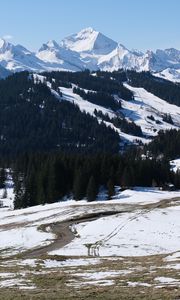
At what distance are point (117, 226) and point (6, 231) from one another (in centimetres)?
1625

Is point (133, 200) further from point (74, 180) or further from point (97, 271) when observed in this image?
point (97, 271)

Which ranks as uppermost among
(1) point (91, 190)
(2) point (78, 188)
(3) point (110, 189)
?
(2) point (78, 188)

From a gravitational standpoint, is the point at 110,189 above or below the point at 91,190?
above

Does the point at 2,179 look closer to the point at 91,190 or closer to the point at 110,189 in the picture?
the point at 91,190

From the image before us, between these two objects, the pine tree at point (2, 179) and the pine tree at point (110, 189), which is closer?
the pine tree at point (110, 189)

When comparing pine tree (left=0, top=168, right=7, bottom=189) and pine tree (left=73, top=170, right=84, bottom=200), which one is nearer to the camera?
pine tree (left=73, top=170, right=84, bottom=200)

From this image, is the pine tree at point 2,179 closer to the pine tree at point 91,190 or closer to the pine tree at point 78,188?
the pine tree at point 78,188

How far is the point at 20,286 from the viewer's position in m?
26.6

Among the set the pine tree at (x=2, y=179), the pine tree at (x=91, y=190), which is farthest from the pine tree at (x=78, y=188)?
the pine tree at (x=2, y=179)

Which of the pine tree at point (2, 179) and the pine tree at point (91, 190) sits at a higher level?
the pine tree at point (2, 179)

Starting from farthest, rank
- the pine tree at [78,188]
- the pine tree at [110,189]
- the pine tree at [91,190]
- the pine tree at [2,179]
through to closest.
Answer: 1. the pine tree at [2,179]
2. the pine tree at [78,188]
3. the pine tree at [110,189]
4. the pine tree at [91,190]

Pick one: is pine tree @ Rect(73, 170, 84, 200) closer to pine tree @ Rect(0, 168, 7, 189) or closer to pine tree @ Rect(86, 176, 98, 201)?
pine tree @ Rect(86, 176, 98, 201)

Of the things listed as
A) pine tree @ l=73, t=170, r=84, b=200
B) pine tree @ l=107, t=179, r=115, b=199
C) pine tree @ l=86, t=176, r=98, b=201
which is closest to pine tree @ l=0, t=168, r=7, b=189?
pine tree @ l=73, t=170, r=84, b=200

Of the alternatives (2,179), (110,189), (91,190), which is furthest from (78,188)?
(2,179)
